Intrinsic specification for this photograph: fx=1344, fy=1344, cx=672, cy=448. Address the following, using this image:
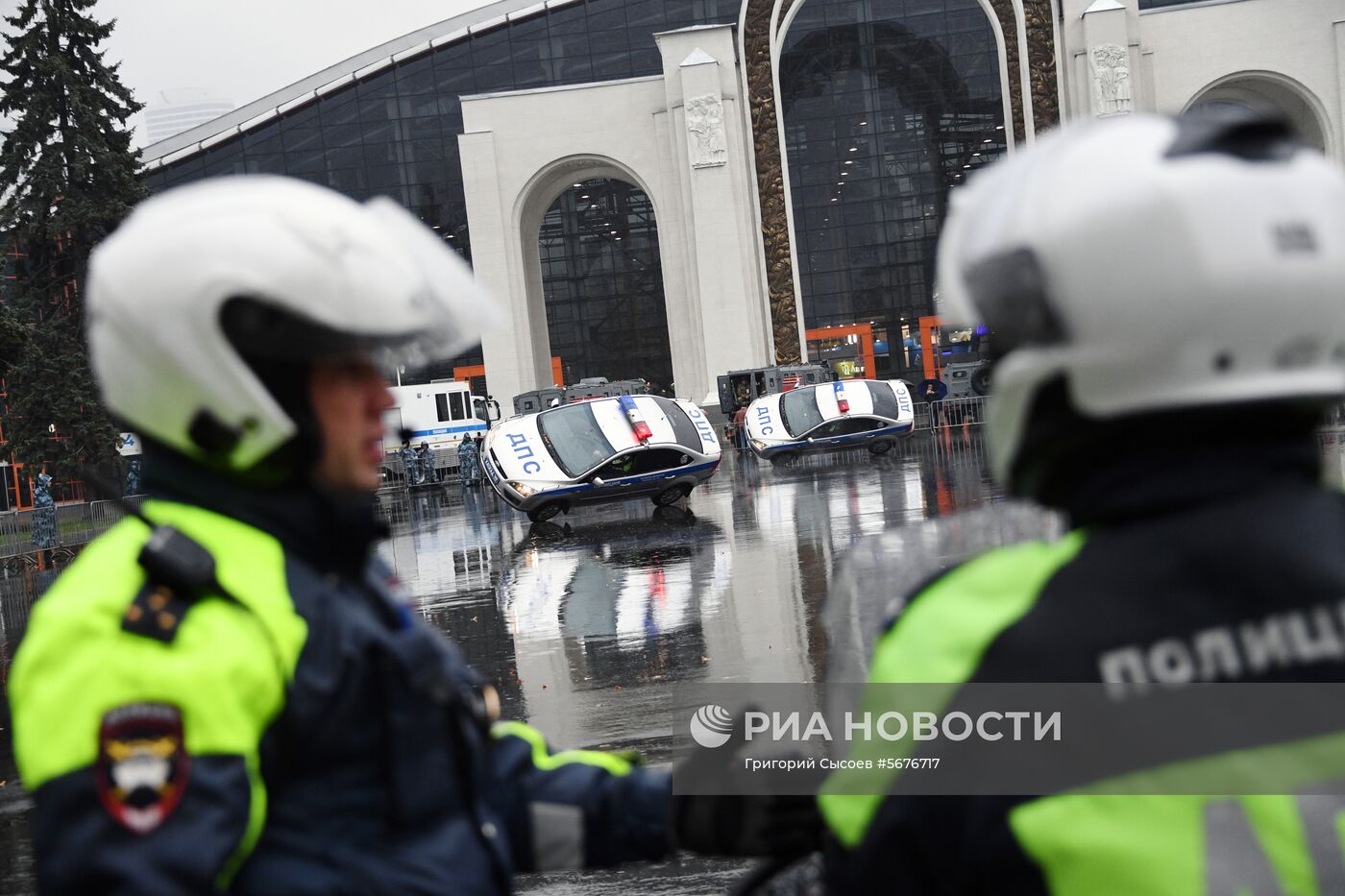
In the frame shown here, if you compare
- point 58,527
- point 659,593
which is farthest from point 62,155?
point 659,593

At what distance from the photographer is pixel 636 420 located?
19078 mm

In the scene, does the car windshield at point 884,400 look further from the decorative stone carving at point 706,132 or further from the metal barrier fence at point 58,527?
the decorative stone carving at point 706,132

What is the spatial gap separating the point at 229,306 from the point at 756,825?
100 centimetres

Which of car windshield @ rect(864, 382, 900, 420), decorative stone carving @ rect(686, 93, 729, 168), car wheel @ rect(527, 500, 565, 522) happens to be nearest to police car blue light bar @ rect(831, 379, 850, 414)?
car windshield @ rect(864, 382, 900, 420)

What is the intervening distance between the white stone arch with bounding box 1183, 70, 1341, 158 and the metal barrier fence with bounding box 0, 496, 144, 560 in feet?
114

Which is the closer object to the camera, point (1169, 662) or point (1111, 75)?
point (1169, 662)

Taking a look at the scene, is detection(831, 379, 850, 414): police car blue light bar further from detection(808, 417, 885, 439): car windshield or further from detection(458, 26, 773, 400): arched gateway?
detection(458, 26, 773, 400): arched gateway

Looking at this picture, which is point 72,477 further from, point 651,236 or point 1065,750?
point 651,236

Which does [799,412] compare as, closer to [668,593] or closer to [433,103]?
[668,593]

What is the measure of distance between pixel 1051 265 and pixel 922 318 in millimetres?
57286

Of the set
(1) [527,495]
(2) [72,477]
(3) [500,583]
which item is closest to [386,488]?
(2) [72,477]

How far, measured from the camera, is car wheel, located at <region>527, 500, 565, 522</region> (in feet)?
63.4

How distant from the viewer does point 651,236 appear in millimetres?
68188

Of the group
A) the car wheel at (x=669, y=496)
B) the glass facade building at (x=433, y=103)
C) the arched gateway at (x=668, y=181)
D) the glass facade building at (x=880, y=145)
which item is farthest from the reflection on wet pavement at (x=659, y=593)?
the glass facade building at (x=433, y=103)
